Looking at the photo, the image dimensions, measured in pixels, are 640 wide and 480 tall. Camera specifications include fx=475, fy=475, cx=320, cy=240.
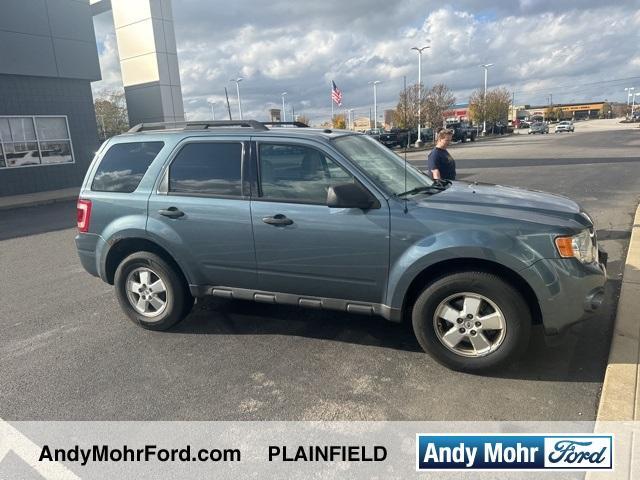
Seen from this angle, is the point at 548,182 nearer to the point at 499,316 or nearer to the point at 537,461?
the point at 499,316

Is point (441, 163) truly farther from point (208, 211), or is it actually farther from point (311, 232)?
point (208, 211)

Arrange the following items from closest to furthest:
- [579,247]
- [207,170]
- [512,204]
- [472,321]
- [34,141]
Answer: [579,247]
[472,321]
[512,204]
[207,170]
[34,141]

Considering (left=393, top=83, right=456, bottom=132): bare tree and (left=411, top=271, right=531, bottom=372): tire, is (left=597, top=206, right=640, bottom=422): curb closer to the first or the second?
(left=411, top=271, right=531, bottom=372): tire

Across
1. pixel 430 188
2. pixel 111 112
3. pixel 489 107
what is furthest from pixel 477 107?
pixel 430 188

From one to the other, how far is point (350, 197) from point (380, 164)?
0.79m

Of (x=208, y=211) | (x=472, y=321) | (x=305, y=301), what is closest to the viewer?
(x=472, y=321)

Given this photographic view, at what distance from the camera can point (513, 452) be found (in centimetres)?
275

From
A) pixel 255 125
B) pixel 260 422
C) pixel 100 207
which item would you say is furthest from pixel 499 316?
pixel 100 207

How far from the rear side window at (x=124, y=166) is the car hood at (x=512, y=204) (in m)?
2.54

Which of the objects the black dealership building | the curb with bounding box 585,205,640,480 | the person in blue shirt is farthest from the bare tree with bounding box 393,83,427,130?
the curb with bounding box 585,205,640,480

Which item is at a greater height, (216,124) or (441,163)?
(216,124)

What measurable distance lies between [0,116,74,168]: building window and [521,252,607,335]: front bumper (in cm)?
1945

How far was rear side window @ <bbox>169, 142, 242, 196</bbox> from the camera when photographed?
13.5 ft

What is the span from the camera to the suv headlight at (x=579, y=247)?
10.7 ft
